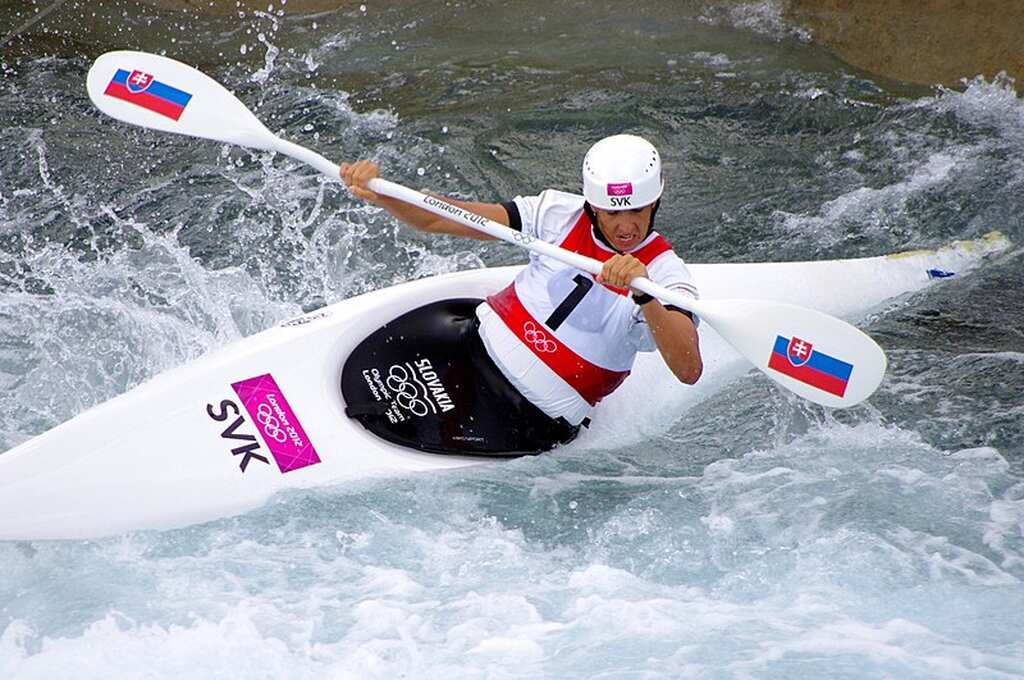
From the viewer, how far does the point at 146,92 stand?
171 inches

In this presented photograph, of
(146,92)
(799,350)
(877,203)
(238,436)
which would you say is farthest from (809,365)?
(877,203)

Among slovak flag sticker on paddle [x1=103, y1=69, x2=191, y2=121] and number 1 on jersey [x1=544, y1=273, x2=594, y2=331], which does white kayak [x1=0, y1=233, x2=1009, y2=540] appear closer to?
number 1 on jersey [x1=544, y1=273, x2=594, y2=331]

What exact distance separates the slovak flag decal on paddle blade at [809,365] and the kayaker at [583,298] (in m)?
Result: 0.27

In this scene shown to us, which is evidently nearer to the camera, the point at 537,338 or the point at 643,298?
the point at 643,298

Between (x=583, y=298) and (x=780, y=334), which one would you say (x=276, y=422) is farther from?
(x=780, y=334)

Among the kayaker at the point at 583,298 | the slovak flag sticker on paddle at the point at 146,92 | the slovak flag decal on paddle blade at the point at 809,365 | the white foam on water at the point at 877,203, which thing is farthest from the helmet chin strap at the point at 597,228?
the white foam on water at the point at 877,203

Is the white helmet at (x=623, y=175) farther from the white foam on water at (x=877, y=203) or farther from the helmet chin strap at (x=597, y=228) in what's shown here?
the white foam on water at (x=877, y=203)

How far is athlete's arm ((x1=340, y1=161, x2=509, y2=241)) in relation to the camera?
380cm

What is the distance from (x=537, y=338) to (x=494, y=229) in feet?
1.11

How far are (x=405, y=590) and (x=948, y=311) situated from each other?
2679mm

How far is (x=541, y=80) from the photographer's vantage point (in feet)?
23.5

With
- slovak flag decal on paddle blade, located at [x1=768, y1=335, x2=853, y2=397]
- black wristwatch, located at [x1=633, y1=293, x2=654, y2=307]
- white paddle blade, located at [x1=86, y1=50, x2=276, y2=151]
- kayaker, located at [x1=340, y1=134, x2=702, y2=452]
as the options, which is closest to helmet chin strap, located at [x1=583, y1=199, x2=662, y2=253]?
kayaker, located at [x1=340, y1=134, x2=702, y2=452]

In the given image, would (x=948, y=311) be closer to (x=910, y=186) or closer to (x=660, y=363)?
(x=910, y=186)

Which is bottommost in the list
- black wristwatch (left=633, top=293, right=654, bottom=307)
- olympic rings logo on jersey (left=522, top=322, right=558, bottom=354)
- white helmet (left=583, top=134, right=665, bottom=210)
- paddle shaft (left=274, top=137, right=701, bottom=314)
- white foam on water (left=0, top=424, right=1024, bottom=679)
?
white foam on water (left=0, top=424, right=1024, bottom=679)
